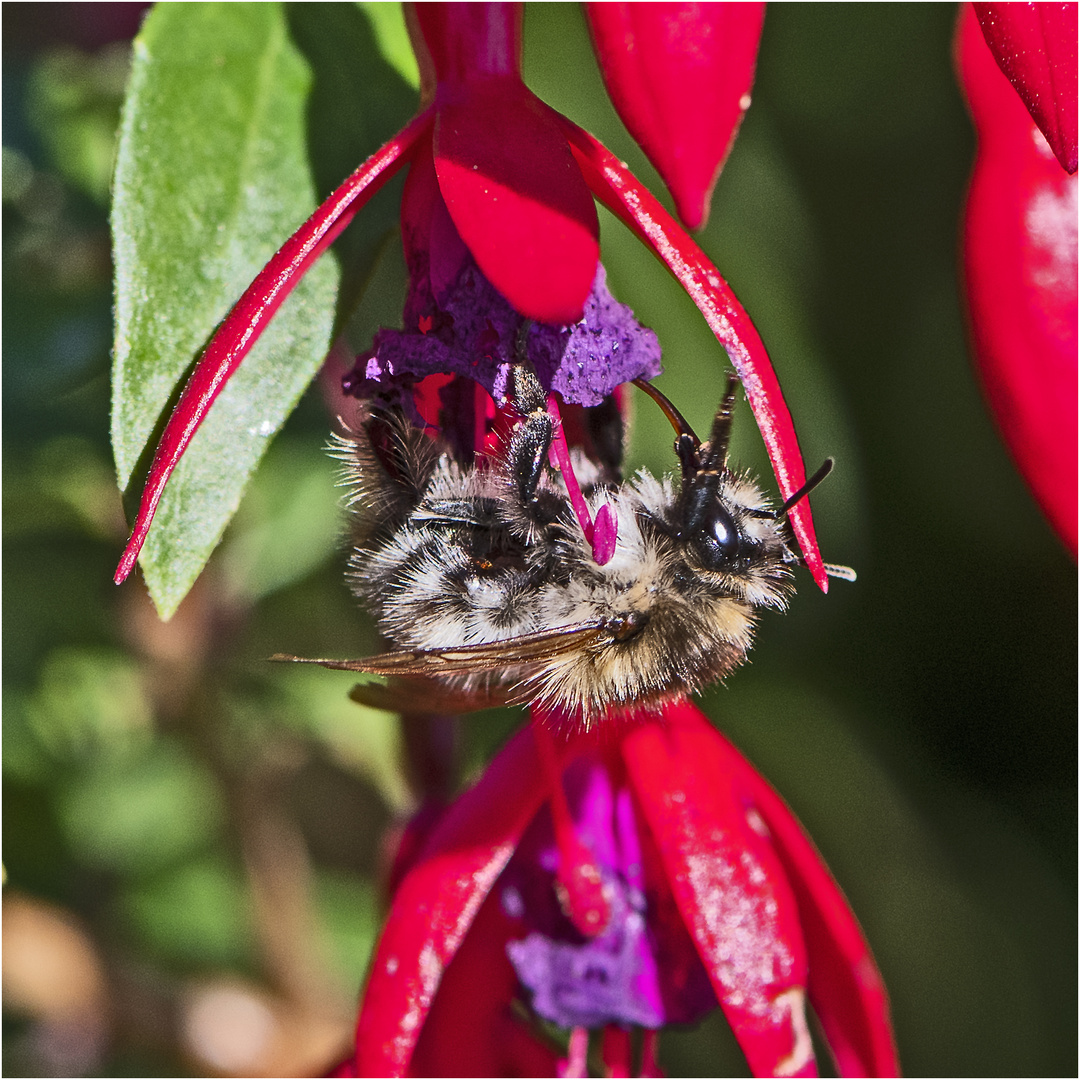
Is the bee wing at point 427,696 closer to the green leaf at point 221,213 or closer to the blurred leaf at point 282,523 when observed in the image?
the green leaf at point 221,213

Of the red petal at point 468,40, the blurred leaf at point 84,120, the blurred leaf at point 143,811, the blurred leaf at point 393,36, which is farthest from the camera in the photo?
the blurred leaf at point 143,811

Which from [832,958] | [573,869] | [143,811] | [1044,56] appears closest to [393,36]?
[1044,56]

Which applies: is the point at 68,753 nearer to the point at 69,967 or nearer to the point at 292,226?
the point at 69,967

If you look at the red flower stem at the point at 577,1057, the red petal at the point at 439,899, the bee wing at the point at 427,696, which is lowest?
the red flower stem at the point at 577,1057

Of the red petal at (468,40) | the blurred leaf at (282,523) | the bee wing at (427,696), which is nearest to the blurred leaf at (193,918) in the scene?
the blurred leaf at (282,523)

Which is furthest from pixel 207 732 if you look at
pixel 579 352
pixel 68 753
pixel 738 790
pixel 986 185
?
pixel 986 185

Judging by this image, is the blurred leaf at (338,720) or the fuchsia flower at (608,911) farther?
the blurred leaf at (338,720)

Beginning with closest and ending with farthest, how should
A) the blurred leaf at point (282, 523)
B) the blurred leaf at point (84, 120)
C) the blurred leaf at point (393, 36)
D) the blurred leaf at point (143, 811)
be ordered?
the blurred leaf at point (393, 36)
the blurred leaf at point (84, 120)
the blurred leaf at point (282, 523)
the blurred leaf at point (143, 811)

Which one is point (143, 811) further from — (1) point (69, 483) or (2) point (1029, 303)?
(2) point (1029, 303)

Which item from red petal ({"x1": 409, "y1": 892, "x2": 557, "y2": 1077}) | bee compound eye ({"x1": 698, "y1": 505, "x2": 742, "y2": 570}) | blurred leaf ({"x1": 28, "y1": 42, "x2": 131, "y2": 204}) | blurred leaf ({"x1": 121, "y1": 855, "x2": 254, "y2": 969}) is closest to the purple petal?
bee compound eye ({"x1": 698, "y1": 505, "x2": 742, "y2": 570})
